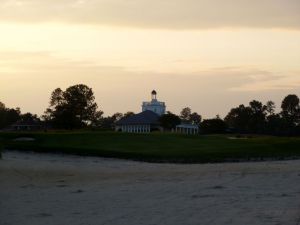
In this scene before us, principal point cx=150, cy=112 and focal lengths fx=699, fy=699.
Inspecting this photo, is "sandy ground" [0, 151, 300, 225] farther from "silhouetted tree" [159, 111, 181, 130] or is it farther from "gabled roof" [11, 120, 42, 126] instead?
"gabled roof" [11, 120, 42, 126]

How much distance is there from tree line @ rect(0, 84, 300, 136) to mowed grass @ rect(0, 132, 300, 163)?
4918 centimetres

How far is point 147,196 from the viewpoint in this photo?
62.2ft

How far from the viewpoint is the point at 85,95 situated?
122 meters

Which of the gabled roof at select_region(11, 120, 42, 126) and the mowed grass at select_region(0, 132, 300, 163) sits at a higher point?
the gabled roof at select_region(11, 120, 42, 126)

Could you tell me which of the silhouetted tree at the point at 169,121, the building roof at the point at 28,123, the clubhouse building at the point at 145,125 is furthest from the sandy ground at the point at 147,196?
the building roof at the point at 28,123

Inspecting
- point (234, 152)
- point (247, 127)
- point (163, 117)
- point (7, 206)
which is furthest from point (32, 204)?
point (247, 127)

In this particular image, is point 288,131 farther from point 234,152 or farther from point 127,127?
point 234,152

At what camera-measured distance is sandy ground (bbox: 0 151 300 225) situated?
A: 1430cm

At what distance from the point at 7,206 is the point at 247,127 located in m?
115

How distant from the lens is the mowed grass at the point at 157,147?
4028 cm

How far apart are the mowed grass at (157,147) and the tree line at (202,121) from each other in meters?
49.2

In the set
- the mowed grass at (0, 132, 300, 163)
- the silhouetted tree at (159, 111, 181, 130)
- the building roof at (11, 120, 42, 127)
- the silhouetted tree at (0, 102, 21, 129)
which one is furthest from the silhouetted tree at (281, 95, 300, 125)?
the mowed grass at (0, 132, 300, 163)

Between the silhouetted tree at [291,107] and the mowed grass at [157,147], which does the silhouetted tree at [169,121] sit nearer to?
the silhouetted tree at [291,107]

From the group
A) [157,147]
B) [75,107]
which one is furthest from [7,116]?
[157,147]
